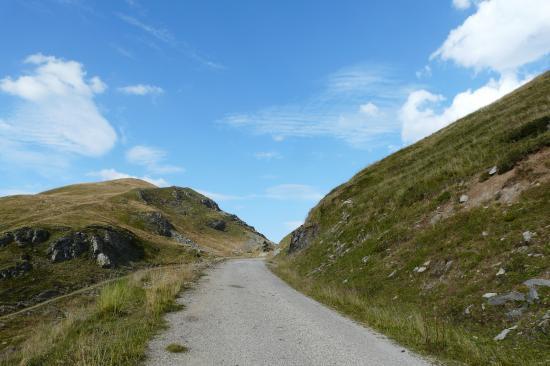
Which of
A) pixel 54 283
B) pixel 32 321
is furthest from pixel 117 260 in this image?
pixel 32 321

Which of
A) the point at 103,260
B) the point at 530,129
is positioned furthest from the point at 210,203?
the point at 530,129

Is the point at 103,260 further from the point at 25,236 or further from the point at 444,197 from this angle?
the point at 444,197

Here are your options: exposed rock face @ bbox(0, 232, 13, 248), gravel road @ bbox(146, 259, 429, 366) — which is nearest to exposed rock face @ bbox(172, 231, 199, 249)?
exposed rock face @ bbox(0, 232, 13, 248)

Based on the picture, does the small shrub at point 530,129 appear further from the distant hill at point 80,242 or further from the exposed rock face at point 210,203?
the exposed rock face at point 210,203

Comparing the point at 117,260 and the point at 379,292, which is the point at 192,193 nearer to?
the point at 117,260

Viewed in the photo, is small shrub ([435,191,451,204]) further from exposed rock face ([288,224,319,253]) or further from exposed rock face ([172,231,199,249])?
exposed rock face ([172,231,199,249])

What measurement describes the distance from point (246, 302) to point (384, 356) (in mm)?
8182

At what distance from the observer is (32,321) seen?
29.5m

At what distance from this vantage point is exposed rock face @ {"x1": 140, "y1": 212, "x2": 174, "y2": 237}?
10600 centimetres

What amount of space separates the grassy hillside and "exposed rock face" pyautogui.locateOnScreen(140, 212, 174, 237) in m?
83.2

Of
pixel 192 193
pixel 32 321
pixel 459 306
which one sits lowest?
pixel 32 321

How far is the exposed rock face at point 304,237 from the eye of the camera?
41.7 metres

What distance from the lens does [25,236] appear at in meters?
61.1

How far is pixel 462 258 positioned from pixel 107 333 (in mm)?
12425
